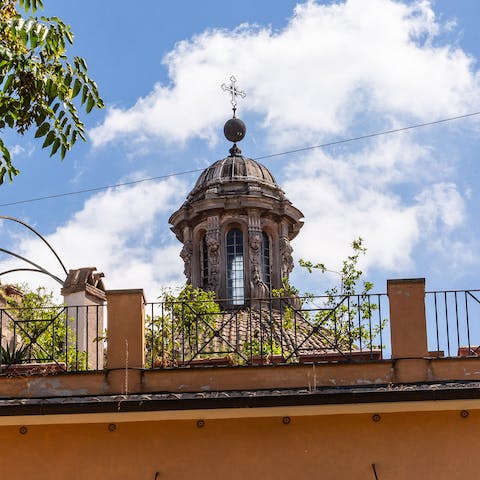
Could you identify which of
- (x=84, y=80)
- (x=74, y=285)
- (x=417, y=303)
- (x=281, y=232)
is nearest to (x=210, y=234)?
(x=281, y=232)

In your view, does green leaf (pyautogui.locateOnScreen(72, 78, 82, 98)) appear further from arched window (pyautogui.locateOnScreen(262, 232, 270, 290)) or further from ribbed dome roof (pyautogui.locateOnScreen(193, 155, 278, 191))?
ribbed dome roof (pyautogui.locateOnScreen(193, 155, 278, 191))

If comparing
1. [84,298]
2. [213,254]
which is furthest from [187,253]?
[84,298]

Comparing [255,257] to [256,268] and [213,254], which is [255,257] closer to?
[256,268]

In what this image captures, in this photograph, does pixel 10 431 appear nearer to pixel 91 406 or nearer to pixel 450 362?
pixel 91 406

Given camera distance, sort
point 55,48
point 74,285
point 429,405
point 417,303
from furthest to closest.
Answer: point 74,285, point 417,303, point 429,405, point 55,48

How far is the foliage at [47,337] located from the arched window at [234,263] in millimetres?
8615

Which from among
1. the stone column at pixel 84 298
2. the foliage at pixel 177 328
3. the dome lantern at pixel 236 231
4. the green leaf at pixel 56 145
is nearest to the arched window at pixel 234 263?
the dome lantern at pixel 236 231

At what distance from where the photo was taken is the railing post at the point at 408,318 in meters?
13.5

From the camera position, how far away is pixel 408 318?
1357 centimetres

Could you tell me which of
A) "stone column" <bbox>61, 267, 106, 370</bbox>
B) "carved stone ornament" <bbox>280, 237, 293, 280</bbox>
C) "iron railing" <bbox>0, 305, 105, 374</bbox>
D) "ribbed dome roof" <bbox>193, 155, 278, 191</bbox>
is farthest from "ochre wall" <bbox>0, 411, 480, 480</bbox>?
"ribbed dome roof" <bbox>193, 155, 278, 191</bbox>

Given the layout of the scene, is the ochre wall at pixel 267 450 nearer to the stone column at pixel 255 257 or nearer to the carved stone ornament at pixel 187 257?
the stone column at pixel 255 257

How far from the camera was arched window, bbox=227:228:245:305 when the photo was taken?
31438 mm

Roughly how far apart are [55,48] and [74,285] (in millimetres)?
8099

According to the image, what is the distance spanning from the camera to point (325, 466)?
12891mm
